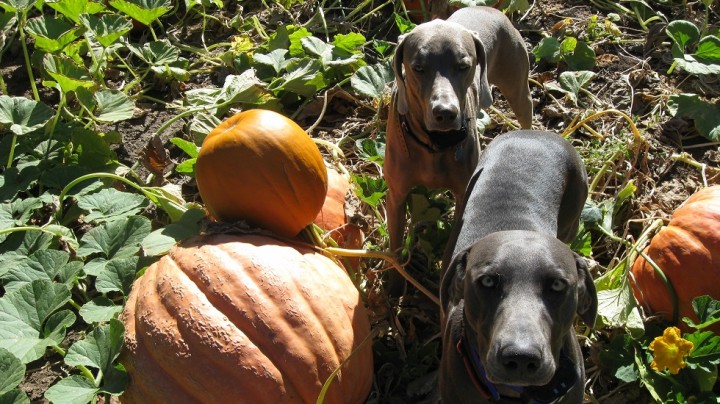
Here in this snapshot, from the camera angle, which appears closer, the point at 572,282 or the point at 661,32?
the point at 572,282

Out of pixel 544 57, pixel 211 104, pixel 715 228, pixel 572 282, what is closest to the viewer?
pixel 572 282

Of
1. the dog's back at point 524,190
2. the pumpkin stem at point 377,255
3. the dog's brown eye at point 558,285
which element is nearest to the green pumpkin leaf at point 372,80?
the dog's back at point 524,190

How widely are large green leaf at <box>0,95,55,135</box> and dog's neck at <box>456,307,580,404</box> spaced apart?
268cm

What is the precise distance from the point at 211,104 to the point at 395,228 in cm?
153

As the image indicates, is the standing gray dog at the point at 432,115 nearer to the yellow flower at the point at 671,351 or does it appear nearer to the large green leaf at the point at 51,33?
the yellow flower at the point at 671,351

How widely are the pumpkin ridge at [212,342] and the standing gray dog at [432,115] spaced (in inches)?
48.8

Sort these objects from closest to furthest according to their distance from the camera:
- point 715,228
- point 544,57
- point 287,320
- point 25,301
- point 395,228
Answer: point 287,320, point 25,301, point 715,228, point 395,228, point 544,57

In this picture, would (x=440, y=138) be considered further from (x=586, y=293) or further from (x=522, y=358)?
(x=522, y=358)

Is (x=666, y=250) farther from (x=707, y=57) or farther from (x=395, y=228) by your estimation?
(x=707, y=57)

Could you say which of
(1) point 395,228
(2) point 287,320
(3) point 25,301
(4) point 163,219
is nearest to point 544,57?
(1) point 395,228

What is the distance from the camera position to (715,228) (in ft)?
11.8

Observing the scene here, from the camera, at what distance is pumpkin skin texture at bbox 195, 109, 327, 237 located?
3400 millimetres

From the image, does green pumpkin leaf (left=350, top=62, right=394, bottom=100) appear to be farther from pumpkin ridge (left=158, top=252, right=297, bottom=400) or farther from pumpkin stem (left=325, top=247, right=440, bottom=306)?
pumpkin ridge (left=158, top=252, right=297, bottom=400)

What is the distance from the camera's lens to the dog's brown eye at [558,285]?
2.76m
